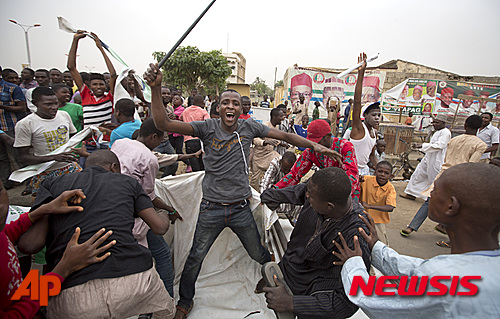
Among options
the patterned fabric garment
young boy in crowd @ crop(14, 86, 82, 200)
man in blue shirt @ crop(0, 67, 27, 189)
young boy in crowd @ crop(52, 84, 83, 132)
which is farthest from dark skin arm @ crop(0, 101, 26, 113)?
the patterned fabric garment

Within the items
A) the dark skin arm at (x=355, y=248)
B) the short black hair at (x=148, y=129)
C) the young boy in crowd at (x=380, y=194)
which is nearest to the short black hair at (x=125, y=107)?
the short black hair at (x=148, y=129)

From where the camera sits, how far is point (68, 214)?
1.37 m

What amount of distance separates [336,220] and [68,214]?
60.3 inches

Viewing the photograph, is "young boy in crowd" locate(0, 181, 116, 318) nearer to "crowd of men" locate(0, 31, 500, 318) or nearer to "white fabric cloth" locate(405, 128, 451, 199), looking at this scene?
"crowd of men" locate(0, 31, 500, 318)

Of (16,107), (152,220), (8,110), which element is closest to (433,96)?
(152,220)

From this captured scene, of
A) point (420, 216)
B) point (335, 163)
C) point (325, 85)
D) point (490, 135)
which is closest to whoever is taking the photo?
point (335, 163)

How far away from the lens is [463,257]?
0.93 m

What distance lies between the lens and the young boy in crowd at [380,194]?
3176 millimetres

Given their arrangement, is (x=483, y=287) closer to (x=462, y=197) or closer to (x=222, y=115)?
(x=462, y=197)

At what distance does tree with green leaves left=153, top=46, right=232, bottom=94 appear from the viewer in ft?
69.3

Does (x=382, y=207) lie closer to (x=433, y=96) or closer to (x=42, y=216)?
(x=42, y=216)

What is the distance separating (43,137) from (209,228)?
222cm

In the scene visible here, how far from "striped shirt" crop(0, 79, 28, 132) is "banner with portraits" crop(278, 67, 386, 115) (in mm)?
12855

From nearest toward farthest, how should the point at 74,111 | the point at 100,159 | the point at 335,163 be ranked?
1. the point at 100,159
2. the point at 335,163
3. the point at 74,111
